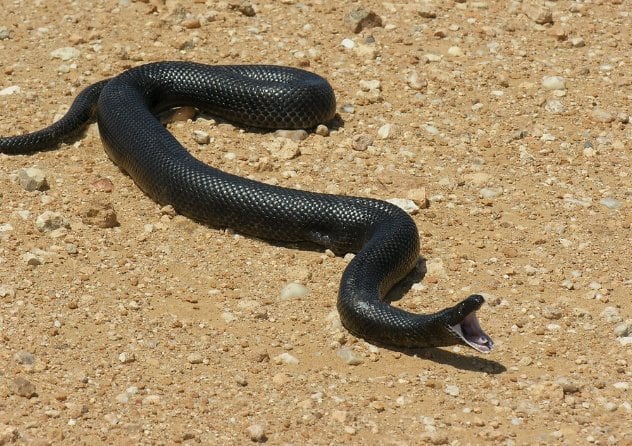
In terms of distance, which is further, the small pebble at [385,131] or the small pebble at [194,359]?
the small pebble at [385,131]

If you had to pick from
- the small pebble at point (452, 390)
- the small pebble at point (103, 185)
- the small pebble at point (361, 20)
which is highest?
the small pebble at point (361, 20)

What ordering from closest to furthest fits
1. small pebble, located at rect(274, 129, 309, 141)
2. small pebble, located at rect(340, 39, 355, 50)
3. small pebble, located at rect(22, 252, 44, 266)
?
small pebble, located at rect(22, 252, 44, 266), small pebble, located at rect(274, 129, 309, 141), small pebble, located at rect(340, 39, 355, 50)

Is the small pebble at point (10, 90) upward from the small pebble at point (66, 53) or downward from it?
downward

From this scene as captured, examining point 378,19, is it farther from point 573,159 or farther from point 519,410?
point 519,410

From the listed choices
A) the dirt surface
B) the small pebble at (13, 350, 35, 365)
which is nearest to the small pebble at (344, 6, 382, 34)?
the dirt surface

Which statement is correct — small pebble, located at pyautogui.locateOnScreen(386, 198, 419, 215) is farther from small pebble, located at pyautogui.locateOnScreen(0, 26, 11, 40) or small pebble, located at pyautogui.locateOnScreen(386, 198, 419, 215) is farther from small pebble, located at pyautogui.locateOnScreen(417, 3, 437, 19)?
small pebble, located at pyautogui.locateOnScreen(0, 26, 11, 40)

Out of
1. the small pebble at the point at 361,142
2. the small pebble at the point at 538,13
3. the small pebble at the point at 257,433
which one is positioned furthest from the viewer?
the small pebble at the point at 538,13

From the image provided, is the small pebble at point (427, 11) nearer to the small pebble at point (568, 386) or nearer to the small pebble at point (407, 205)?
the small pebble at point (407, 205)

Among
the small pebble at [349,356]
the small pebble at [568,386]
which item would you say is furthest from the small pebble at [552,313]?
the small pebble at [349,356]
